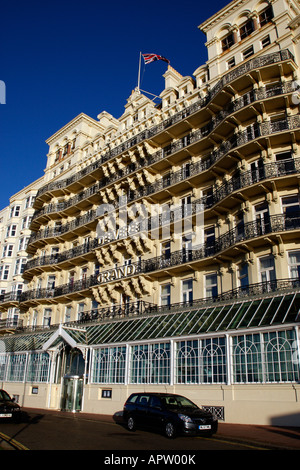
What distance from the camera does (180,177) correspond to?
2881 centimetres

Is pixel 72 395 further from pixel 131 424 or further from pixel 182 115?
pixel 182 115

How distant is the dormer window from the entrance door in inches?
1060

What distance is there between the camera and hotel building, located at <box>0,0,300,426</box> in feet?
57.7

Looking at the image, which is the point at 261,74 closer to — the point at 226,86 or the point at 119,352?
the point at 226,86

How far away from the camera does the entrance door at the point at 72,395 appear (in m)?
24.9

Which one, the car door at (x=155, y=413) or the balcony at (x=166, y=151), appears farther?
the balcony at (x=166, y=151)

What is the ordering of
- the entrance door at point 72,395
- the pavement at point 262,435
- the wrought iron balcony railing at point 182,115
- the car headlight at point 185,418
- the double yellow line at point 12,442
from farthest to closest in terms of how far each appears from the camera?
the entrance door at point 72,395 → the wrought iron balcony railing at point 182,115 → the car headlight at point 185,418 → the pavement at point 262,435 → the double yellow line at point 12,442

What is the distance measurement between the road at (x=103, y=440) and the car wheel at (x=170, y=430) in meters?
0.20

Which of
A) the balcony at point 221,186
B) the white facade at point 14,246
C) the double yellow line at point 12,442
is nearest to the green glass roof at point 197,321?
the balcony at point 221,186

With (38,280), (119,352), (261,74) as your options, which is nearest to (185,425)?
(119,352)

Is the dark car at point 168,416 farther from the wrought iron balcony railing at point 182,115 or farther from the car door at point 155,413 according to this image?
the wrought iron balcony railing at point 182,115

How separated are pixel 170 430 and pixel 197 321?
7.35 m

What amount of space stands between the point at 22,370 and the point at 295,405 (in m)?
22.3

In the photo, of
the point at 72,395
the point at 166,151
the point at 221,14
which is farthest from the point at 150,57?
the point at 72,395
